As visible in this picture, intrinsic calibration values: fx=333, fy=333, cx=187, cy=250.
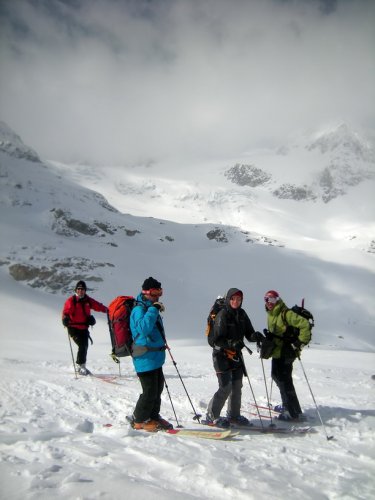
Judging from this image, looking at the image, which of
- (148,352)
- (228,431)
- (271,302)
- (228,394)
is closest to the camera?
(228,431)

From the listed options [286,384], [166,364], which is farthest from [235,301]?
[166,364]

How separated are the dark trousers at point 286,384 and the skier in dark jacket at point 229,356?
82 cm

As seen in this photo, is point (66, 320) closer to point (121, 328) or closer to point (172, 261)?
point (121, 328)

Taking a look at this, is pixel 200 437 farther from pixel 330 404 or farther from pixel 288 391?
pixel 330 404

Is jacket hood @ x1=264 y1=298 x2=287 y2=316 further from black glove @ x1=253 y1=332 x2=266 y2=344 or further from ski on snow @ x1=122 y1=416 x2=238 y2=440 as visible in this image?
ski on snow @ x1=122 y1=416 x2=238 y2=440

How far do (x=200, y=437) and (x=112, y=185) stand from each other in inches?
6707

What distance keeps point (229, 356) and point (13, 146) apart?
7597 cm

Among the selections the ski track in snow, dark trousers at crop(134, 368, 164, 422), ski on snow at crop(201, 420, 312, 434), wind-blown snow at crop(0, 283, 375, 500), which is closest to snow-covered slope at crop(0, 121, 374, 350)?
wind-blown snow at crop(0, 283, 375, 500)

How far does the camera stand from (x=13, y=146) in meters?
68.1

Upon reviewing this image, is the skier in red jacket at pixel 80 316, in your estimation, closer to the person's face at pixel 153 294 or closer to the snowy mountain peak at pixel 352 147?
the person's face at pixel 153 294

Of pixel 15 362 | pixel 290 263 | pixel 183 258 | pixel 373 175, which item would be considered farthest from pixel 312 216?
pixel 15 362

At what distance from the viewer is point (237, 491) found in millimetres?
3027

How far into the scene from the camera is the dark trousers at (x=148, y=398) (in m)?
4.95

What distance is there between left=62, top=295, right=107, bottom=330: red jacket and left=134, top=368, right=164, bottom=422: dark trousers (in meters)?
3.74
